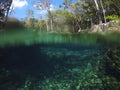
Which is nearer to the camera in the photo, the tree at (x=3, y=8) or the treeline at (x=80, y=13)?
the tree at (x=3, y=8)

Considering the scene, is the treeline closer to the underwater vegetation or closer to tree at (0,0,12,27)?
tree at (0,0,12,27)

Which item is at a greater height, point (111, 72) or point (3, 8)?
point (3, 8)

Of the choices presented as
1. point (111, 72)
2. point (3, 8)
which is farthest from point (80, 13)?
point (111, 72)

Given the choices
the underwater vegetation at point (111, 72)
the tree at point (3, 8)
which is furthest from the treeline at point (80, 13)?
the underwater vegetation at point (111, 72)

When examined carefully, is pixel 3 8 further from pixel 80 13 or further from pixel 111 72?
pixel 80 13

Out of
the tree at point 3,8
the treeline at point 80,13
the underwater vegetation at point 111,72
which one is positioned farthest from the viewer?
the treeline at point 80,13

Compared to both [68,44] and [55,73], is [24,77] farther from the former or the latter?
[68,44]

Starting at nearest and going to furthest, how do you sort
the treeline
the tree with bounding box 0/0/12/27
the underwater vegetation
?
1. the underwater vegetation
2. the tree with bounding box 0/0/12/27
3. the treeline

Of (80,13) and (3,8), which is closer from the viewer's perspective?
(3,8)

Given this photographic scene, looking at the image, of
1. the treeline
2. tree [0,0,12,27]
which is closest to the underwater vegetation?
tree [0,0,12,27]

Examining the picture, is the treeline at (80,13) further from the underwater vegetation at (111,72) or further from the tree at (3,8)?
the underwater vegetation at (111,72)

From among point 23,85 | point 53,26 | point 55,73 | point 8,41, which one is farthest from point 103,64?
point 53,26

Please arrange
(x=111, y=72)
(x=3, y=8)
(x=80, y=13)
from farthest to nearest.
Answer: (x=80, y=13)
(x=3, y=8)
(x=111, y=72)

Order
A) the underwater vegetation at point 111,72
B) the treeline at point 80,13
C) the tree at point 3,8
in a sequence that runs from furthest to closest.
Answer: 1. the treeline at point 80,13
2. the tree at point 3,8
3. the underwater vegetation at point 111,72
